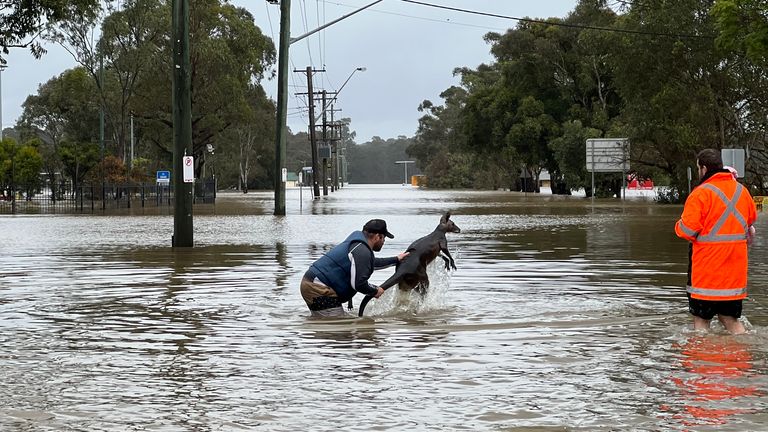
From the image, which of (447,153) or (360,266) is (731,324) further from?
(447,153)

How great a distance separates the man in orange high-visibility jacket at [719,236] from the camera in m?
11.0

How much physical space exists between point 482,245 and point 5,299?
14.0 meters

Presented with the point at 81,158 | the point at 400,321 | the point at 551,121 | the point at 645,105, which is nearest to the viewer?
the point at 400,321

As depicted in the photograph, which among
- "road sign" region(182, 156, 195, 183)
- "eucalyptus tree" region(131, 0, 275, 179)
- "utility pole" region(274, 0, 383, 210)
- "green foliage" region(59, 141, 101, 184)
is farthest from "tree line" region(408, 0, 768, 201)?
"green foliage" region(59, 141, 101, 184)

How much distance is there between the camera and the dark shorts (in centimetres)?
1107

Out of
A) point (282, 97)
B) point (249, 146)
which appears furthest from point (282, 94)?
point (249, 146)

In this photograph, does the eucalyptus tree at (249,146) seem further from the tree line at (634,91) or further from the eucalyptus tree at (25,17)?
the eucalyptus tree at (25,17)

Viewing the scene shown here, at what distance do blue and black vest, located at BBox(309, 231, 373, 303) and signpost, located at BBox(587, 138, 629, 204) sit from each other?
200ft

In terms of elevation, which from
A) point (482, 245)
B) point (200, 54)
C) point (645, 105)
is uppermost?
point (200, 54)

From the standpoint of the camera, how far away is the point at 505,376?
9.48 meters

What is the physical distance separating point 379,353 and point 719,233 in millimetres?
3210

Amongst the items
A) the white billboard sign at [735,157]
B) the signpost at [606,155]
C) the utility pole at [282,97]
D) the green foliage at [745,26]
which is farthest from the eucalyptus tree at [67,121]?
A: the green foliage at [745,26]

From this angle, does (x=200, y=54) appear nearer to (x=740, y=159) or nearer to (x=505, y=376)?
(x=740, y=159)

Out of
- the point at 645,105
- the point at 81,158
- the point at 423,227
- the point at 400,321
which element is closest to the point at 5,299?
the point at 400,321
